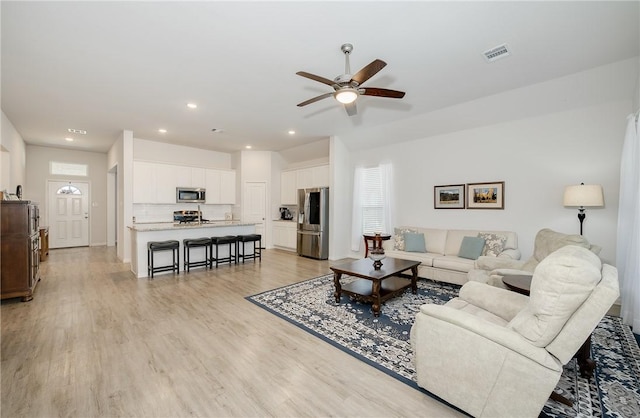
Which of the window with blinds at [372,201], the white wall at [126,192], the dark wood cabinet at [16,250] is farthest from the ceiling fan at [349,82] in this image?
the white wall at [126,192]

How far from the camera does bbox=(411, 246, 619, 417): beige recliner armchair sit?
147 cm

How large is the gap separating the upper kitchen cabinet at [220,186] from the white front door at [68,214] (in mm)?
3933

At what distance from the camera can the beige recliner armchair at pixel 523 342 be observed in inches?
57.8

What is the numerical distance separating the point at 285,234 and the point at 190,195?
275 centimetres

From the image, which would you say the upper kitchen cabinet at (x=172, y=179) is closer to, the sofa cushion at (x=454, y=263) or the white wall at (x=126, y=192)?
the white wall at (x=126, y=192)

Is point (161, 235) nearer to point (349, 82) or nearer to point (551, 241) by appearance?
point (349, 82)

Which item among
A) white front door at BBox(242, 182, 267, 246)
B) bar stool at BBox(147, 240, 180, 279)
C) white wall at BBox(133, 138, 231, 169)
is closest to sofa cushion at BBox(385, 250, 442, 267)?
bar stool at BBox(147, 240, 180, 279)

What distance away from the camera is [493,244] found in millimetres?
4398

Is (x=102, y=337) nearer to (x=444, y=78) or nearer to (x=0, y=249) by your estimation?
(x=0, y=249)

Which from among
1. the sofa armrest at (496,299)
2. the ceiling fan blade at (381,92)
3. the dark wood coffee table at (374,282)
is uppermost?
the ceiling fan blade at (381,92)

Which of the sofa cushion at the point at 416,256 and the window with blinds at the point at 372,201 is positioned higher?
the window with blinds at the point at 372,201

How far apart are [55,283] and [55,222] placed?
471cm

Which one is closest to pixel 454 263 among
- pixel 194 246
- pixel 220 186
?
pixel 194 246

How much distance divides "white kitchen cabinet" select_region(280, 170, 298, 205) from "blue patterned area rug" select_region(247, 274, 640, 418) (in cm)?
391
